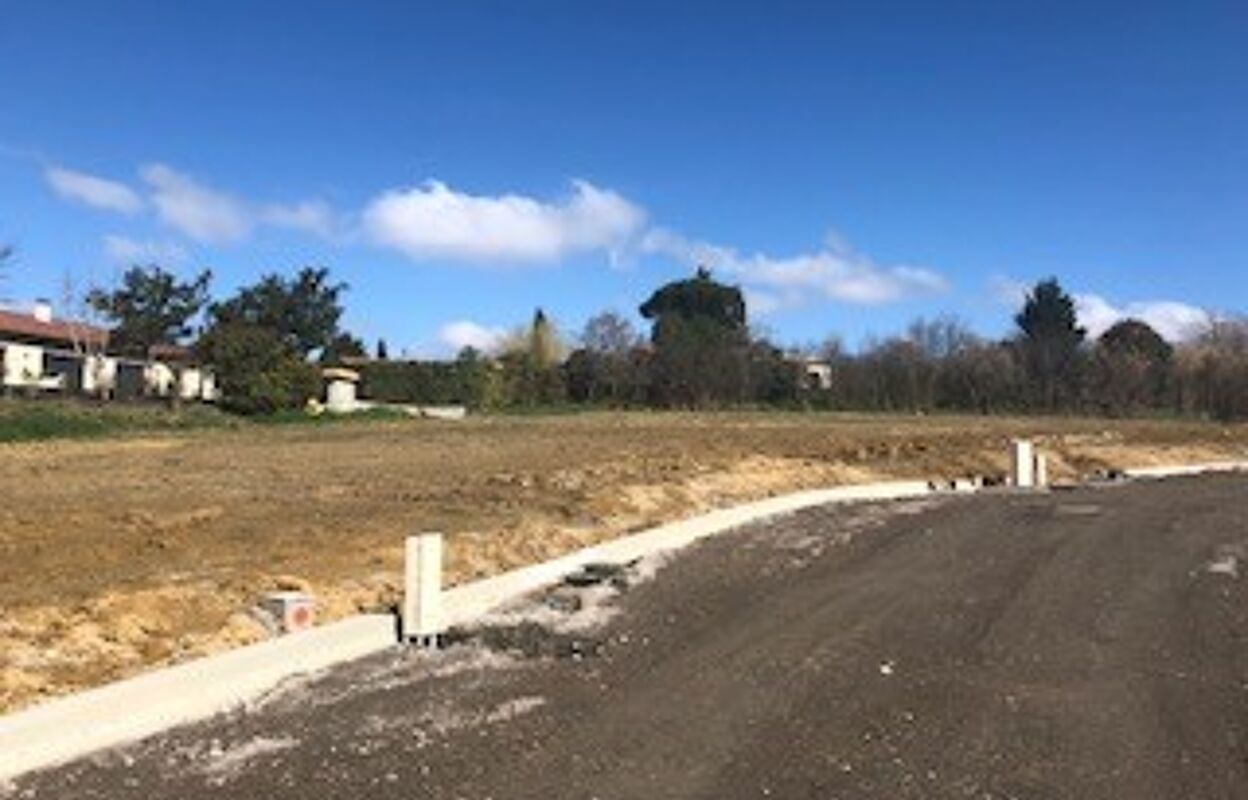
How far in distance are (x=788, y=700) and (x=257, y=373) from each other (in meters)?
51.2

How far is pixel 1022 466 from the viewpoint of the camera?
87.8ft

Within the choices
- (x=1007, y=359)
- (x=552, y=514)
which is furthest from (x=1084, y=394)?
(x=552, y=514)

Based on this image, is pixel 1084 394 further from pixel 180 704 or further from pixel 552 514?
pixel 180 704

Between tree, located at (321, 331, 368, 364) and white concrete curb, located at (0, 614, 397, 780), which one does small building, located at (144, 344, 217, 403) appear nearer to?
tree, located at (321, 331, 368, 364)

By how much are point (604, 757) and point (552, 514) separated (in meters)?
10.5

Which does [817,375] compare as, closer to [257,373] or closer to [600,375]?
[600,375]

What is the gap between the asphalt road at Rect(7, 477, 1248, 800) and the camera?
780 cm

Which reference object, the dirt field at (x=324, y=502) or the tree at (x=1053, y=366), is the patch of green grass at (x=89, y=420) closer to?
the dirt field at (x=324, y=502)

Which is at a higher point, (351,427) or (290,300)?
(290,300)

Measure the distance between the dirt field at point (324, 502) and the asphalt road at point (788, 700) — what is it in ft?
5.76

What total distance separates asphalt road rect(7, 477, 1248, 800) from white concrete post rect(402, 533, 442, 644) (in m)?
0.35

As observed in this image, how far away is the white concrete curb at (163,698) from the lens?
8.17 m

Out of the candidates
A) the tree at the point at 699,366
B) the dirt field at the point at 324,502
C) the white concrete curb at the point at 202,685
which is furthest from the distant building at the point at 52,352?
the white concrete curb at the point at 202,685

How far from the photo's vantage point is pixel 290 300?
8806 cm
